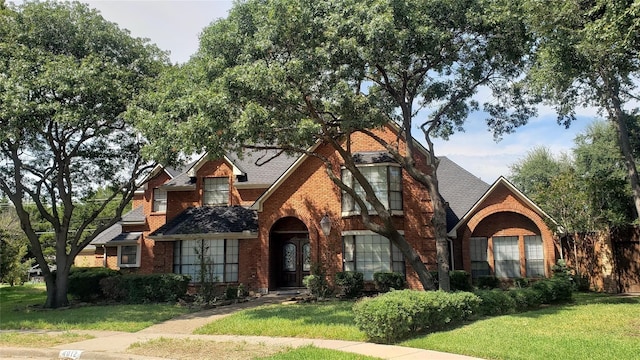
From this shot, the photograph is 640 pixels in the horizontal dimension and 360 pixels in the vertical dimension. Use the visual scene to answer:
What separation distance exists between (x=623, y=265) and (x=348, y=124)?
14.3 meters

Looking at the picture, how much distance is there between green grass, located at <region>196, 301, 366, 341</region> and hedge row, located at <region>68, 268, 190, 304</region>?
5504 millimetres

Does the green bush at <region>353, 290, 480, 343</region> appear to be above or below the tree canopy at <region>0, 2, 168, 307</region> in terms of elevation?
below

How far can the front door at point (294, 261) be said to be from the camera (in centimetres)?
2417

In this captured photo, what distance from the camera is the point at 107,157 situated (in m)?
24.0

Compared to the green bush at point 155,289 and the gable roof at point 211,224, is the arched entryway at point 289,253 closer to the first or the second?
the gable roof at point 211,224

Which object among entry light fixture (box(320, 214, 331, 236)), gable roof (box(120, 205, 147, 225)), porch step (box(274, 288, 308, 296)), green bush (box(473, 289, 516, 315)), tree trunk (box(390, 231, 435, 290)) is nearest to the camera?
green bush (box(473, 289, 516, 315))

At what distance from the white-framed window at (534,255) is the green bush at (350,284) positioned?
30.0 feet

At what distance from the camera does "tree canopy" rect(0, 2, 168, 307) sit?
18328mm

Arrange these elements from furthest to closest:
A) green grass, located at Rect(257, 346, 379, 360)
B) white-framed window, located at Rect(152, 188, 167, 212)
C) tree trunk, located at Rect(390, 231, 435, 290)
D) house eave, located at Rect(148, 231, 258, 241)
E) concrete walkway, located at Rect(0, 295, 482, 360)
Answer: white-framed window, located at Rect(152, 188, 167, 212), house eave, located at Rect(148, 231, 258, 241), tree trunk, located at Rect(390, 231, 435, 290), concrete walkway, located at Rect(0, 295, 482, 360), green grass, located at Rect(257, 346, 379, 360)

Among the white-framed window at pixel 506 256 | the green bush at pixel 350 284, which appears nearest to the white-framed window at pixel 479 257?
the white-framed window at pixel 506 256

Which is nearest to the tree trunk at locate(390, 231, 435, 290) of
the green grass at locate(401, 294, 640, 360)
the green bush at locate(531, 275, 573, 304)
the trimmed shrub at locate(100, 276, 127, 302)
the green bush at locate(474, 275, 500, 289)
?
the green grass at locate(401, 294, 640, 360)

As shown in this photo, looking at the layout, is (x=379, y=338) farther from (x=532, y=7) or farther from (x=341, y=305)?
(x=532, y=7)

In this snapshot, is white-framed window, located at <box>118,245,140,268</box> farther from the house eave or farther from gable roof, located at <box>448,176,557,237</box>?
gable roof, located at <box>448,176,557,237</box>

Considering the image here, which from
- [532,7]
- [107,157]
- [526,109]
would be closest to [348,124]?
[532,7]
